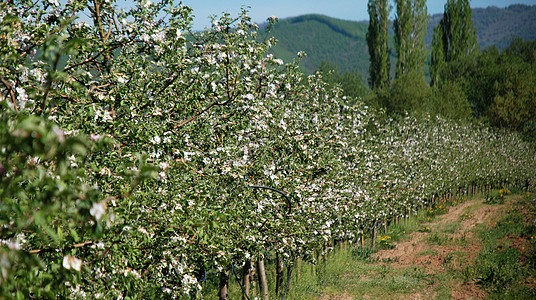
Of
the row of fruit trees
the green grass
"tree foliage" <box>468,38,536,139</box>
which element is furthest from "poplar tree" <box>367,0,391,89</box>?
the row of fruit trees

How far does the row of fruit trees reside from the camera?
2.12 m

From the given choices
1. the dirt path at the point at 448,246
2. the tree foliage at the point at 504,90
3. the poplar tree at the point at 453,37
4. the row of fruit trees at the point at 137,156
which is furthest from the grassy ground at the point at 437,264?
the poplar tree at the point at 453,37

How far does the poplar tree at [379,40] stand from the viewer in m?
44.0

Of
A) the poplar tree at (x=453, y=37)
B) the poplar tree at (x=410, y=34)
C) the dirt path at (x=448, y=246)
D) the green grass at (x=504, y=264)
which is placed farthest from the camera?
the poplar tree at (x=453, y=37)

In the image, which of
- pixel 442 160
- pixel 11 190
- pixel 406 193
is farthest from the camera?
pixel 442 160

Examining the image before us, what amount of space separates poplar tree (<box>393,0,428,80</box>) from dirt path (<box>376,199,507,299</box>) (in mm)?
21575

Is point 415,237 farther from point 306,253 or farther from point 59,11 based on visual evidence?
point 59,11

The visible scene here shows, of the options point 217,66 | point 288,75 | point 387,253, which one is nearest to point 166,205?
point 217,66

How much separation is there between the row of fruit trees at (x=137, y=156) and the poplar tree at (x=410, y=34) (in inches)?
1417

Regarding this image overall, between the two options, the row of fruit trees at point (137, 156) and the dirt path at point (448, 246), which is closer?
the row of fruit trees at point (137, 156)

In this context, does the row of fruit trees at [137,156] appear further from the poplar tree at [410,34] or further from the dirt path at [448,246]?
the poplar tree at [410,34]

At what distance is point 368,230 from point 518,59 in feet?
137

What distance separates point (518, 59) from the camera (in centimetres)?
4869

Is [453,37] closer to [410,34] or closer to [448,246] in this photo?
[410,34]
